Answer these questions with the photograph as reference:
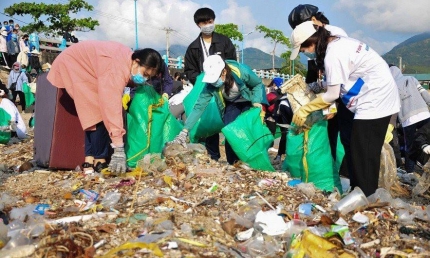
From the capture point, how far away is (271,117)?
240 inches

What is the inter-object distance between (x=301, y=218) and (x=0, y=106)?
17.6ft

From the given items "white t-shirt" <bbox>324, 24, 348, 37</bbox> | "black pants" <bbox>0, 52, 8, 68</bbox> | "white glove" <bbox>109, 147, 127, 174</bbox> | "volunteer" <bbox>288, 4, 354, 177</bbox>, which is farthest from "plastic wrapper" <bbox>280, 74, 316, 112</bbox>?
"black pants" <bbox>0, 52, 8, 68</bbox>

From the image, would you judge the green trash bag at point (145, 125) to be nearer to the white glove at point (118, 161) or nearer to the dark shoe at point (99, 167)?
the dark shoe at point (99, 167)

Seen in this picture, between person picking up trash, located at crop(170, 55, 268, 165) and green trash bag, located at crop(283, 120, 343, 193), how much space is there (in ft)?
2.26

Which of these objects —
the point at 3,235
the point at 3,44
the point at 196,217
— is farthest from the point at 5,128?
the point at 3,44

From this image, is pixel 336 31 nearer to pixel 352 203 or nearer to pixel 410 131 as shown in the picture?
pixel 352 203

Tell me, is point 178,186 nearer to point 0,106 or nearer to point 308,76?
point 308,76

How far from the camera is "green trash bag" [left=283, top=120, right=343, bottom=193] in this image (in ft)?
11.8

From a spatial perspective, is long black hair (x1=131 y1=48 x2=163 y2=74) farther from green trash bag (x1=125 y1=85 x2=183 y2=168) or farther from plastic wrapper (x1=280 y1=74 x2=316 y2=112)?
plastic wrapper (x1=280 y1=74 x2=316 y2=112)

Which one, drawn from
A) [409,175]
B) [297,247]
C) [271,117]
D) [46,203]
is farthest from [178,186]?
[271,117]

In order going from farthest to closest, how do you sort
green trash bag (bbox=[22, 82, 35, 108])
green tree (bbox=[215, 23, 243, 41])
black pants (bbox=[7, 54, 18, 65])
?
green tree (bbox=[215, 23, 243, 41]) → black pants (bbox=[7, 54, 18, 65]) → green trash bag (bbox=[22, 82, 35, 108])

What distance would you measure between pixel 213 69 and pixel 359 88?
138 cm

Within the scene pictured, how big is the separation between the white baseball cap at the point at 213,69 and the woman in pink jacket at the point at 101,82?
0.47 m

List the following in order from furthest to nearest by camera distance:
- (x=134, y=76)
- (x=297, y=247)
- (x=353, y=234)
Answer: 1. (x=134, y=76)
2. (x=353, y=234)
3. (x=297, y=247)
